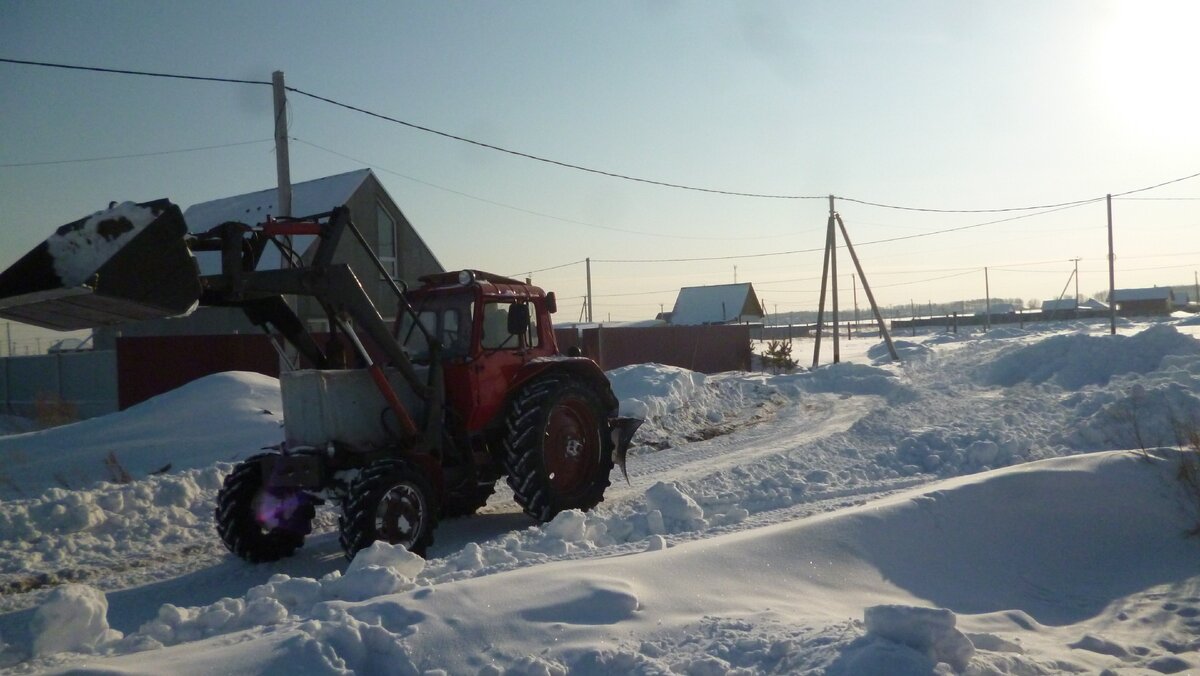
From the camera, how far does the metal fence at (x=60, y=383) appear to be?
70.6ft

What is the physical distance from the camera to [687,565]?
5.98 m

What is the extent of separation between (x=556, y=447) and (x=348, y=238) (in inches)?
751

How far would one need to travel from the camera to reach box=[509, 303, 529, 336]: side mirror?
866cm

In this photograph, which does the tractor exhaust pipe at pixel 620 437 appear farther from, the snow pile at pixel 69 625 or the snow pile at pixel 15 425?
the snow pile at pixel 15 425

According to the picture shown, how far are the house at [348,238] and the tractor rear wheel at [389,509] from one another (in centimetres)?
1861

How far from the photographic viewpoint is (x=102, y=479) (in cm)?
1152

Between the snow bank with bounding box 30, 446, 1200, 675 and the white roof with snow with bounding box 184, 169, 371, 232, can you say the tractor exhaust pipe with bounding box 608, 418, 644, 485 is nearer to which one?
the snow bank with bounding box 30, 446, 1200, 675

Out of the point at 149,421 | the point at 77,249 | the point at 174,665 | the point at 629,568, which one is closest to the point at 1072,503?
the point at 629,568

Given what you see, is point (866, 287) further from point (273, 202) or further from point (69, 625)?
point (69, 625)

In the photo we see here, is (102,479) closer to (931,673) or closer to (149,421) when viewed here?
(149,421)

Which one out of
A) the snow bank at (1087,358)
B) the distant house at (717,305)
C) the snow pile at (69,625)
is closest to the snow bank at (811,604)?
the snow pile at (69,625)

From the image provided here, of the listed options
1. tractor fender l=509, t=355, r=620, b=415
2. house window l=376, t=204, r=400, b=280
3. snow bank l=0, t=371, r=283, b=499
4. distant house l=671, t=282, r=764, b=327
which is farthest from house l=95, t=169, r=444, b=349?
distant house l=671, t=282, r=764, b=327

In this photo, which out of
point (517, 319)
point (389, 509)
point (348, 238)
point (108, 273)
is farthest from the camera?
point (348, 238)

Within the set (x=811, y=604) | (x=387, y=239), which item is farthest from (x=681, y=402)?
(x=387, y=239)
